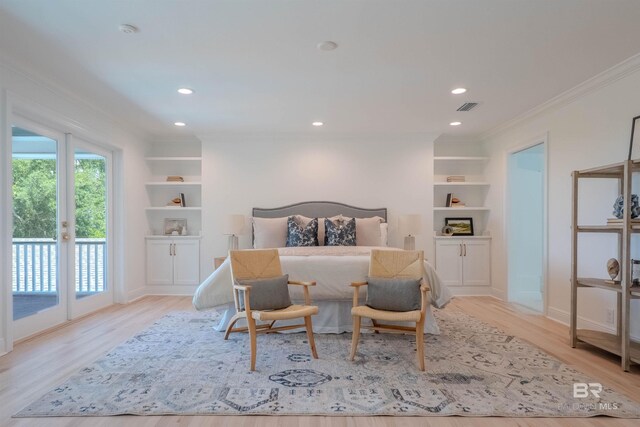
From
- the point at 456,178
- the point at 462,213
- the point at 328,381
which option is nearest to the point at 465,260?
the point at 462,213

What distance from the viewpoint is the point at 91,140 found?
4.63 metres

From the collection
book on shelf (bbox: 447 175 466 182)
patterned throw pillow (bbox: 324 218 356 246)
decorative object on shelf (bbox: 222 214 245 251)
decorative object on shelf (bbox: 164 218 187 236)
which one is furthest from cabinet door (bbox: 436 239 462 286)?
decorative object on shelf (bbox: 164 218 187 236)

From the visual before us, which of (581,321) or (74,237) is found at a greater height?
(74,237)

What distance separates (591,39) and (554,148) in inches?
70.0

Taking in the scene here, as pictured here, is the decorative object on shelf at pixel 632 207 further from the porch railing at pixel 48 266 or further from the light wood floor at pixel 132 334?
the porch railing at pixel 48 266

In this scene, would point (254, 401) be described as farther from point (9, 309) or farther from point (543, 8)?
point (543, 8)

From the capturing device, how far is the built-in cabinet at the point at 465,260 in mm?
5852

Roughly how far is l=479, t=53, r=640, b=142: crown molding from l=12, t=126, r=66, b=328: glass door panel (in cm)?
546

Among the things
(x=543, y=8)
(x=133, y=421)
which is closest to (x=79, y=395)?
(x=133, y=421)

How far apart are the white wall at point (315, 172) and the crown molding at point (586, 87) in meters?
1.46

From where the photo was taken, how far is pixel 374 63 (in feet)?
10.8

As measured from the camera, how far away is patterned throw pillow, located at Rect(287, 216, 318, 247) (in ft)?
17.3

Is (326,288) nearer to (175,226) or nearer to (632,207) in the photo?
(632,207)

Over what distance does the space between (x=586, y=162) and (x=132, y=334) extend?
4.87 metres
